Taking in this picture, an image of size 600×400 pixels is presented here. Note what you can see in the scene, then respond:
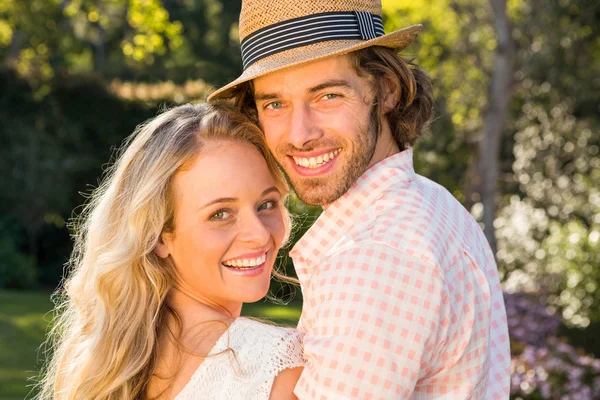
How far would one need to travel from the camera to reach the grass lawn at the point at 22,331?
7.61 metres

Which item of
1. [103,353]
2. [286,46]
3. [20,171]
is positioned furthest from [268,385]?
[20,171]

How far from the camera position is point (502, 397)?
8.00ft

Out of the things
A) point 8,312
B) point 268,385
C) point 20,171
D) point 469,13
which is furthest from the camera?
point 20,171

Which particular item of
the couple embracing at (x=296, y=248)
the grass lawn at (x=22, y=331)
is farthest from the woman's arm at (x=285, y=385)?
the grass lawn at (x=22, y=331)

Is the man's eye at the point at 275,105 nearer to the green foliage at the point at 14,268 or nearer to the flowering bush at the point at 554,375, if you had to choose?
the flowering bush at the point at 554,375

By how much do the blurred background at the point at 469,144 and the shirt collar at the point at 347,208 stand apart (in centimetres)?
545

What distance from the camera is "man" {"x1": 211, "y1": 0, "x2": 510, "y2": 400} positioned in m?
1.97

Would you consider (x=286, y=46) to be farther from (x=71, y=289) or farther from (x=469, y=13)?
(x=469, y=13)

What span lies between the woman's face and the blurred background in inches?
209

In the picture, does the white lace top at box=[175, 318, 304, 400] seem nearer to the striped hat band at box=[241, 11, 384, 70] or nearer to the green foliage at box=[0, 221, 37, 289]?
the striped hat band at box=[241, 11, 384, 70]

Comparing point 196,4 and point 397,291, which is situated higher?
point 397,291

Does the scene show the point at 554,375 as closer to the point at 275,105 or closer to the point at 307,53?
the point at 275,105

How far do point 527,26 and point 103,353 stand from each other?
1040 cm

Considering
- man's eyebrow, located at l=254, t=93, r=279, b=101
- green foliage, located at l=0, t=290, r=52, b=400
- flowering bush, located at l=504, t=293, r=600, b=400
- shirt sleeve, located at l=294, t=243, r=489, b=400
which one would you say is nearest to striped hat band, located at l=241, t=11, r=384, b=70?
man's eyebrow, located at l=254, t=93, r=279, b=101
